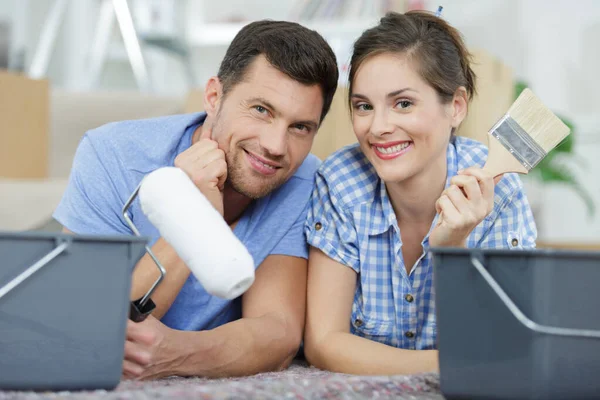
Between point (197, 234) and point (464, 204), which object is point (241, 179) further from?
point (197, 234)

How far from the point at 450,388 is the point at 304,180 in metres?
0.76

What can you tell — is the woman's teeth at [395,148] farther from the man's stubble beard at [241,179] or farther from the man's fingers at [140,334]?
the man's fingers at [140,334]

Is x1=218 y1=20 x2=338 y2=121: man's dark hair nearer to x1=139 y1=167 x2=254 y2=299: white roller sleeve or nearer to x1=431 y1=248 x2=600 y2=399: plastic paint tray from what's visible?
x1=139 y1=167 x2=254 y2=299: white roller sleeve

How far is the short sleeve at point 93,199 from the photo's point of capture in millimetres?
1240

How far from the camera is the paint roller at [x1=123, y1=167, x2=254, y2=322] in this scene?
0.72 metres

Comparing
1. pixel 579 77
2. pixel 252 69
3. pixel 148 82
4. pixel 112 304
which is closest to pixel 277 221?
pixel 252 69

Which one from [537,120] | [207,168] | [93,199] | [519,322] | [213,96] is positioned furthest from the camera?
[213,96]

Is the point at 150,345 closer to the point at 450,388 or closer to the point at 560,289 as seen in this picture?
the point at 450,388

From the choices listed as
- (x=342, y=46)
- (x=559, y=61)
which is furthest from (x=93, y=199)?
(x=559, y=61)

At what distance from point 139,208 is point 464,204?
0.54 meters

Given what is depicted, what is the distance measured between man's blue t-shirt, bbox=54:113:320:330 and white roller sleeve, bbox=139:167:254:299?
487mm

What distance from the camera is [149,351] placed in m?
0.99

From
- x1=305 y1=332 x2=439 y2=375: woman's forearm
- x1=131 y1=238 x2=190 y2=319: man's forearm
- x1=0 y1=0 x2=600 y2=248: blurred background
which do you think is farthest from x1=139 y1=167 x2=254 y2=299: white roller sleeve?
x1=0 y1=0 x2=600 y2=248: blurred background

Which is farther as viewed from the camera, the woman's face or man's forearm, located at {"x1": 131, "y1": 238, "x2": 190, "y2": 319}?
the woman's face
